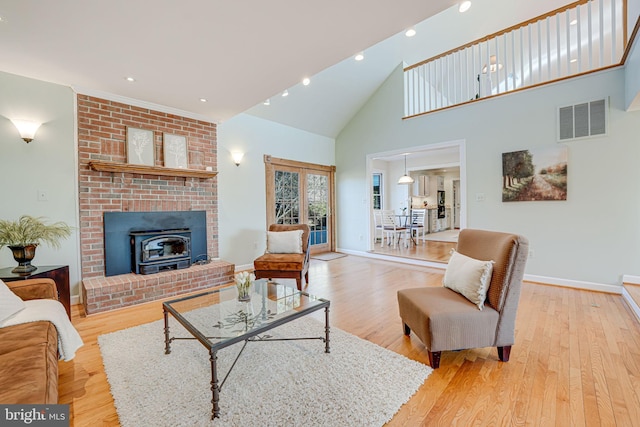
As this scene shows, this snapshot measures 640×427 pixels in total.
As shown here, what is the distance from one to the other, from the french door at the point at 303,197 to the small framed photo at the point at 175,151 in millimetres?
1479

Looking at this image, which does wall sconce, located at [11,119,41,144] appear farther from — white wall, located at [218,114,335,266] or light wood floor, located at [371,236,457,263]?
light wood floor, located at [371,236,457,263]

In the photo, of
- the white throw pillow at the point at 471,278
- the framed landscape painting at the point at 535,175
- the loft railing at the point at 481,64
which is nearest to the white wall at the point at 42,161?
the white throw pillow at the point at 471,278

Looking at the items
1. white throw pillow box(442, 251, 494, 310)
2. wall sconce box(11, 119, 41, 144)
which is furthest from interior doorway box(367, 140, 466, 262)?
wall sconce box(11, 119, 41, 144)

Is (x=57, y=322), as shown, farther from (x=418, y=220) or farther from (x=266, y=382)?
(x=418, y=220)

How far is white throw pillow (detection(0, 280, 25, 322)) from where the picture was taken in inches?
64.0

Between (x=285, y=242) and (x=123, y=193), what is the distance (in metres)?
2.18

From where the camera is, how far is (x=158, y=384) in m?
→ 1.69

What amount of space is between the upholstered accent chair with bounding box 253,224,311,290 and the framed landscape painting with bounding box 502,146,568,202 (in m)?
3.11

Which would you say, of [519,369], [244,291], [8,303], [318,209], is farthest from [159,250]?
[519,369]

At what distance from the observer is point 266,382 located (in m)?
1.70

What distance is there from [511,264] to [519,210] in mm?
2706

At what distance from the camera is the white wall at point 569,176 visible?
3219mm

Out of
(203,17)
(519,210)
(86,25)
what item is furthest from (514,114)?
(86,25)

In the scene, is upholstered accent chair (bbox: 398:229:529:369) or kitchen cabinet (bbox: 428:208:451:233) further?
kitchen cabinet (bbox: 428:208:451:233)
